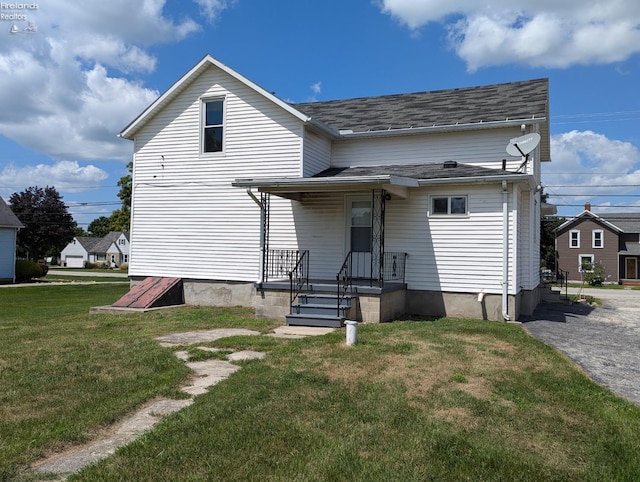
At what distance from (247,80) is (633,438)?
11.5 metres

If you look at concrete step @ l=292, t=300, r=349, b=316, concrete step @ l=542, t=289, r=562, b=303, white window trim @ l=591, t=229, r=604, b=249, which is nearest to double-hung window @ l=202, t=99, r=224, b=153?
concrete step @ l=292, t=300, r=349, b=316

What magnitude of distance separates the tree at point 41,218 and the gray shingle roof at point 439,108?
49.6 meters

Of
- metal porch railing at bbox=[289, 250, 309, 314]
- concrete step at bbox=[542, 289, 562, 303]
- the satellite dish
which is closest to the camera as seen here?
metal porch railing at bbox=[289, 250, 309, 314]

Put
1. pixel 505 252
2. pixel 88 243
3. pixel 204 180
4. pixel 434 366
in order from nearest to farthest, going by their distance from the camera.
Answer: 1. pixel 434 366
2. pixel 505 252
3. pixel 204 180
4. pixel 88 243

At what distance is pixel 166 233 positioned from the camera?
1439 centimetres

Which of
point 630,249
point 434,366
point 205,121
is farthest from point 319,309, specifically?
point 630,249

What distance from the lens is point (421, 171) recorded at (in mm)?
12523

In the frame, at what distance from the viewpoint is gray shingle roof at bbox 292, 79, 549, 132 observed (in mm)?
13062

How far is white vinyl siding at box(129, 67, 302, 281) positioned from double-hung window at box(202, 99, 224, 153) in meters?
0.18

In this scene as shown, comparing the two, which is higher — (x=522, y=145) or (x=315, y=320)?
(x=522, y=145)

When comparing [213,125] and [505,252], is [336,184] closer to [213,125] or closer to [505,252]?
[505,252]

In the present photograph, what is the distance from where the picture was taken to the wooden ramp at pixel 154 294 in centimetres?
1316

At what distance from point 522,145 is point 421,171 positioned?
7.78ft

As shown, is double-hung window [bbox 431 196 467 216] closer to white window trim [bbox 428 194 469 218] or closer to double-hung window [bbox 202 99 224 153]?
white window trim [bbox 428 194 469 218]
